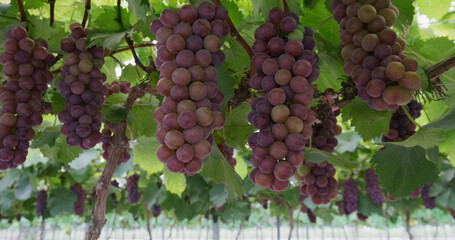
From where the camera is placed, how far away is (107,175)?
1.15 m

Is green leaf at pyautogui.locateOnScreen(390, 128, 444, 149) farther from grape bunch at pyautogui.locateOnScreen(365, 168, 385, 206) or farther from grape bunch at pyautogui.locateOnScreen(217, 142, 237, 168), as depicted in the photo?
grape bunch at pyautogui.locateOnScreen(365, 168, 385, 206)

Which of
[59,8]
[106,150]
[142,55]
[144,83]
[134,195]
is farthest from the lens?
[134,195]

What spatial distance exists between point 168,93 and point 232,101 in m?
0.42

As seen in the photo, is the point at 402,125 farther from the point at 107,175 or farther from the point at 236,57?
the point at 107,175

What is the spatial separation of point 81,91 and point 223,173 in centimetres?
49

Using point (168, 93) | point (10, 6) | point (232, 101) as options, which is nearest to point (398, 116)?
point (232, 101)

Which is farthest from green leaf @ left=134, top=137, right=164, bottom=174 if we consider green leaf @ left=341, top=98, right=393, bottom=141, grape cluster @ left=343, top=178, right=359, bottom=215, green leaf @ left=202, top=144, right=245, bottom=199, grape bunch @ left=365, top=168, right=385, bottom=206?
grape cluster @ left=343, top=178, right=359, bottom=215

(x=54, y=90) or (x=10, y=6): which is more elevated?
(x=10, y=6)

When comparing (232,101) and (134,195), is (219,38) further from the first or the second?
(134,195)

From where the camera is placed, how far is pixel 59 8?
60.4 inches

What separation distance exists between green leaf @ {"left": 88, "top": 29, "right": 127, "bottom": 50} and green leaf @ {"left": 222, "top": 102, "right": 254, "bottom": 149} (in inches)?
14.1

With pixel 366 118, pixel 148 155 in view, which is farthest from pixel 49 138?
pixel 366 118

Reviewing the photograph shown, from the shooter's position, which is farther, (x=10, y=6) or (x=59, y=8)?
(x=59, y=8)

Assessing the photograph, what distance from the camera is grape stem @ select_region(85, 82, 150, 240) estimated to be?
1.09 m
